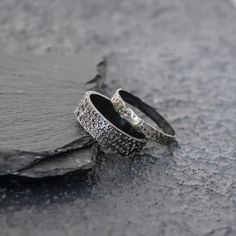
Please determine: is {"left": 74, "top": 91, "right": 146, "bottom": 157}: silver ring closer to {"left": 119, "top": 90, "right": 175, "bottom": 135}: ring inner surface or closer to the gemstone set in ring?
the gemstone set in ring

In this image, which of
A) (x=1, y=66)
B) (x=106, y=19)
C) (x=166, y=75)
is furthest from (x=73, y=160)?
(x=106, y=19)

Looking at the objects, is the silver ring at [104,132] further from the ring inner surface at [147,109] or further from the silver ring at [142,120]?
the ring inner surface at [147,109]

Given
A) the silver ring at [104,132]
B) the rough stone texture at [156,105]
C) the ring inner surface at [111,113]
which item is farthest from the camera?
the ring inner surface at [111,113]

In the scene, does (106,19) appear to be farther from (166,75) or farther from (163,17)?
(166,75)

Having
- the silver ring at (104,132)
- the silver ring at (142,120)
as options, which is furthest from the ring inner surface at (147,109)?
the silver ring at (104,132)

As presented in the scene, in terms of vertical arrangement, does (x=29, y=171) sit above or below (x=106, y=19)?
below
